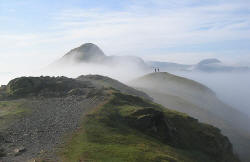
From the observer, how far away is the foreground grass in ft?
187

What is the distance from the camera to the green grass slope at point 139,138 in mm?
59219

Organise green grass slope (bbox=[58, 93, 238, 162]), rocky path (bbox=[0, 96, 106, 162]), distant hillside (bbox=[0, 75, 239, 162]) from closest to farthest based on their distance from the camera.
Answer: rocky path (bbox=[0, 96, 106, 162]), green grass slope (bbox=[58, 93, 238, 162]), distant hillside (bbox=[0, 75, 239, 162])

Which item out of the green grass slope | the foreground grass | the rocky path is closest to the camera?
the foreground grass

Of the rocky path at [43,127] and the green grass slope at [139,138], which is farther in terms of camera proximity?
the green grass slope at [139,138]

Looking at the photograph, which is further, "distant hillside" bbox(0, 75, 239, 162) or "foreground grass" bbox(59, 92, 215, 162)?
"distant hillside" bbox(0, 75, 239, 162)

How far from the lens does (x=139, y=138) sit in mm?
75312

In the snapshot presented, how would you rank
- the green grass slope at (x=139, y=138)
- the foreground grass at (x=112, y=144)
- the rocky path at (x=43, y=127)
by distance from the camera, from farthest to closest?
the green grass slope at (x=139, y=138) < the rocky path at (x=43, y=127) < the foreground grass at (x=112, y=144)

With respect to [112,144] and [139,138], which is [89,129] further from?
[139,138]

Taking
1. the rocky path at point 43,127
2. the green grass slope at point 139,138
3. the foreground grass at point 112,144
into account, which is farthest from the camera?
the green grass slope at point 139,138

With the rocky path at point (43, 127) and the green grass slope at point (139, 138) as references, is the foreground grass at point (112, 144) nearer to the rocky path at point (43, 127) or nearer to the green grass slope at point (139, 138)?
the green grass slope at point (139, 138)

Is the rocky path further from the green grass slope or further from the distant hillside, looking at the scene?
the green grass slope

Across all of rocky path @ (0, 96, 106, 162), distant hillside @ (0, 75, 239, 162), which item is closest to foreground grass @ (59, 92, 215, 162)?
distant hillside @ (0, 75, 239, 162)

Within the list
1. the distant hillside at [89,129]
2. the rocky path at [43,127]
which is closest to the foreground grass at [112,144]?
the distant hillside at [89,129]

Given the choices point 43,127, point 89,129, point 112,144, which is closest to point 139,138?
point 112,144
